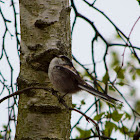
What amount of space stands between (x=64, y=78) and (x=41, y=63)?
11.7 inches

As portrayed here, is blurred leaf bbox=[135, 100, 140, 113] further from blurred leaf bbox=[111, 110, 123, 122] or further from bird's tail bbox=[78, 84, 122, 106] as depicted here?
bird's tail bbox=[78, 84, 122, 106]

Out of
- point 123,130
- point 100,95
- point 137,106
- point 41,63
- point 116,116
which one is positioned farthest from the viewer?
point 137,106

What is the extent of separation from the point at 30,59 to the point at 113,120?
1.25 meters

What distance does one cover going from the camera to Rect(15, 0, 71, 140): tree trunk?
211cm

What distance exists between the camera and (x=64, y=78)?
7.95 ft

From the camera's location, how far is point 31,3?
7.83 feet

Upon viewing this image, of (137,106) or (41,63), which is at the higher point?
(137,106)

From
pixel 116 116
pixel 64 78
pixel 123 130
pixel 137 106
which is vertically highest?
pixel 137 106

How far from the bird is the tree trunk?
0.21 feet

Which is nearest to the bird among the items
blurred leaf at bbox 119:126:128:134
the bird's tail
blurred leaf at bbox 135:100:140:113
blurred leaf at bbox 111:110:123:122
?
the bird's tail

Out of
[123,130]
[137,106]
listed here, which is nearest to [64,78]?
[123,130]

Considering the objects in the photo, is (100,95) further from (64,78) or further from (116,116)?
(116,116)

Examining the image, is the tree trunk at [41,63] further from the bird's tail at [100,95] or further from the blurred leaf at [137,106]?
the blurred leaf at [137,106]

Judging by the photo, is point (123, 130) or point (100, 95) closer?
point (100, 95)
